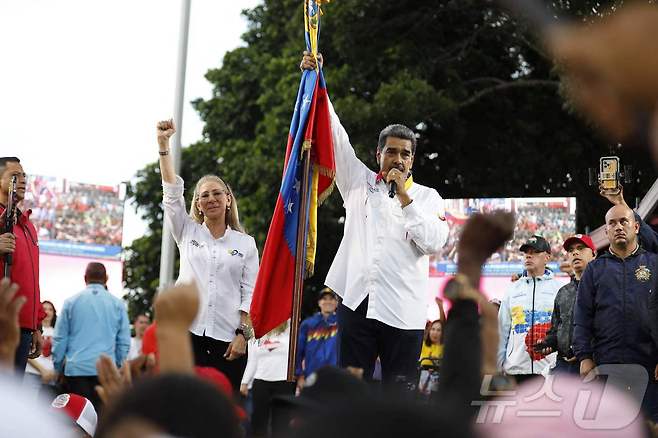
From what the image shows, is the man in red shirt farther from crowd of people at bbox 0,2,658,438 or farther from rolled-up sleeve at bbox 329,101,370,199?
rolled-up sleeve at bbox 329,101,370,199

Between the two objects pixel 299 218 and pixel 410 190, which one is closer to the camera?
pixel 410 190

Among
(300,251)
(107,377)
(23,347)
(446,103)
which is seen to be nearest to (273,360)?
(300,251)

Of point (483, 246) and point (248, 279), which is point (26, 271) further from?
point (483, 246)

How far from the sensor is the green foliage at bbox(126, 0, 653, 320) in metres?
21.9

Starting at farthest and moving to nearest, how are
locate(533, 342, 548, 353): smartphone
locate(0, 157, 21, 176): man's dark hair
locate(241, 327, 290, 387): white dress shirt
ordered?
locate(241, 327, 290, 387): white dress shirt
locate(533, 342, 548, 353): smartphone
locate(0, 157, 21, 176): man's dark hair

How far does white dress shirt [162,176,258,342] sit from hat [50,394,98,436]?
106 cm

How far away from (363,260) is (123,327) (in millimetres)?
5205

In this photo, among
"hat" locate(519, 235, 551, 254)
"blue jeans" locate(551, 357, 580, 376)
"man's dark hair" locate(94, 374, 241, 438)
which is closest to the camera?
"man's dark hair" locate(94, 374, 241, 438)

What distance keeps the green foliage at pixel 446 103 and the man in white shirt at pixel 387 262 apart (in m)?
13.8

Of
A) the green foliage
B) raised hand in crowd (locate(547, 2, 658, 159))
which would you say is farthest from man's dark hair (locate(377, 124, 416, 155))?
the green foliage

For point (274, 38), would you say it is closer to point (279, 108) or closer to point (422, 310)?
point (279, 108)

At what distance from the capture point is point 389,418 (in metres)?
1.58

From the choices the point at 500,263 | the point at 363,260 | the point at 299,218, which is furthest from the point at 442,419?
the point at 500,263

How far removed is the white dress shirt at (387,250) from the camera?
21.1 feet
